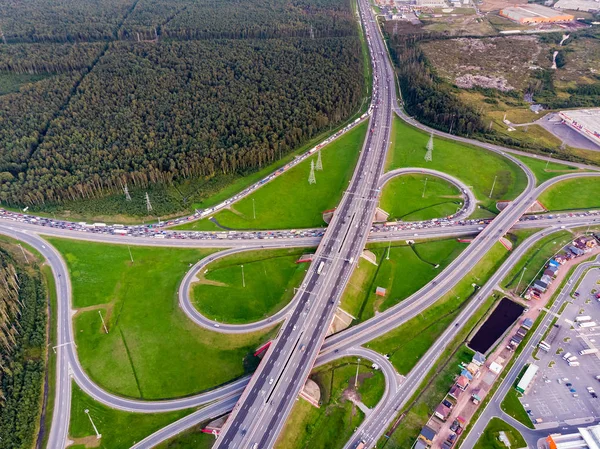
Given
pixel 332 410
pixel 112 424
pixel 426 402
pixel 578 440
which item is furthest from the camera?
pixel 426 402

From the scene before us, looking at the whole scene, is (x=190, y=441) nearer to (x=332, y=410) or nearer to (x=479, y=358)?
(x=332, y=410)

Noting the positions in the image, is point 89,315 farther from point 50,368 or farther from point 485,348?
point 485,348

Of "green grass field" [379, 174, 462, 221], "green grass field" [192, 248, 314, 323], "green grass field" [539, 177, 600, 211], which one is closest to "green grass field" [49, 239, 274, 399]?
"green grass field" [192, 248, 314, 323]

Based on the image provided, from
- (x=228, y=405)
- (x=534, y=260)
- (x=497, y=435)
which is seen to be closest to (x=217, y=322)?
(x=228, y=405)

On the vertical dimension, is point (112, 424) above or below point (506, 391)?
below

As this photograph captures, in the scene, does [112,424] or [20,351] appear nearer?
[112,424]

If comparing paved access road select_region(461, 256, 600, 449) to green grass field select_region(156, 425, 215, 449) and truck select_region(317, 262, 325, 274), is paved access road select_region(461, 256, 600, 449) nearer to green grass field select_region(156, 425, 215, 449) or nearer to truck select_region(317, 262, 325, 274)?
truck select_region(317, 262, 325, 274)
